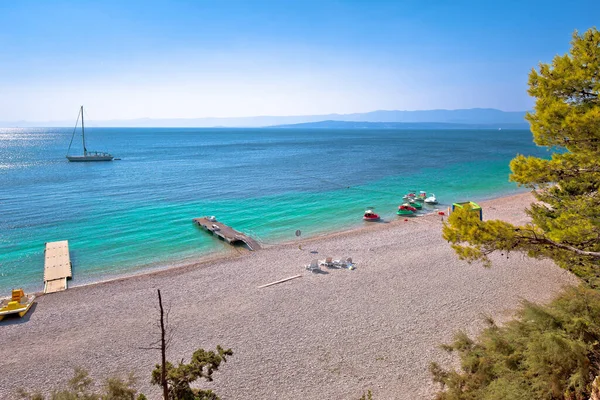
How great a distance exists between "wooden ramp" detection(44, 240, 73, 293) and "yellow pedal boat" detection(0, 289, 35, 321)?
1.42 meters

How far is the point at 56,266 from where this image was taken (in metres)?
22.0

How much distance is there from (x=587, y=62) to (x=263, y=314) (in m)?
13.1

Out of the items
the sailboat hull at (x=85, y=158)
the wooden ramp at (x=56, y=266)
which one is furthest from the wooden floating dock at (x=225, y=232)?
the sailboat hull at (x=85, y=158)

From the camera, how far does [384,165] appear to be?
66812 millimetres

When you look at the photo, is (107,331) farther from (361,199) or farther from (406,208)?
(361,199)

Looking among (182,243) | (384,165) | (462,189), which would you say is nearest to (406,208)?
(462,189)

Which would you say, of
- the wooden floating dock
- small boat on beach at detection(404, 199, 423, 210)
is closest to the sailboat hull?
the wooden floating dock

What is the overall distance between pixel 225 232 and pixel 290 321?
14481 millimetres

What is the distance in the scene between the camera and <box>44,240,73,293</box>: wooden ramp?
19.7 m

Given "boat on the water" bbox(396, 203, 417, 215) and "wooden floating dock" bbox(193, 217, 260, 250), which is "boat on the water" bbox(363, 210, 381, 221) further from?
"wooden floating dock" bbox(193, 217, 260, 250)

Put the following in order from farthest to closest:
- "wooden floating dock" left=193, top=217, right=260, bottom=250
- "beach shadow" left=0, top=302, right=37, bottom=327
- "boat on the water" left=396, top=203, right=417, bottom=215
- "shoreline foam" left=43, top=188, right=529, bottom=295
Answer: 1. "boat on the water" left=396, top=203, right=417, bottom=215
2. "wooden floating dock" left=193, top=217, right=260, bottom=250
3. "shoreline foam" left=43, top=188, right=529, bottom=295
4. "beach shadow" left=0, top=302, right=37, bottom=327

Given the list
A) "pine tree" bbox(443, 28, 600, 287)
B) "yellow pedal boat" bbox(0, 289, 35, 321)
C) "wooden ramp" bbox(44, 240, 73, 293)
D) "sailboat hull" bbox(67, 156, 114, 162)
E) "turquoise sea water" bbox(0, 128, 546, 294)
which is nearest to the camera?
"pine tree" bbox(443, 28, 600, 287)

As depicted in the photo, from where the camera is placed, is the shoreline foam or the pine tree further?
the shoreline foam

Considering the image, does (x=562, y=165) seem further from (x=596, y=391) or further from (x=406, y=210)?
(x=406, y=210)
